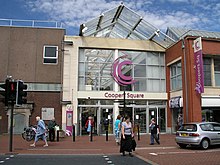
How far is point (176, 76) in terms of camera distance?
24312 mm

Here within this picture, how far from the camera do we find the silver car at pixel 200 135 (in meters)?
13.2

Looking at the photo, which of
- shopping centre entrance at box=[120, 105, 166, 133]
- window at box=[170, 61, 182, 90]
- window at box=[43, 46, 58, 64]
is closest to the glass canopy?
window at box=[170, 61, 182, 90]

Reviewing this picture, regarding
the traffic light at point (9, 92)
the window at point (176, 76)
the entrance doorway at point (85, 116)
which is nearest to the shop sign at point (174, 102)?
the window at point (176, 76)

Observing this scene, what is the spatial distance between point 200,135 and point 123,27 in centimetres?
1566

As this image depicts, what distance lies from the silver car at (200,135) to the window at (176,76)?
9.66 meters

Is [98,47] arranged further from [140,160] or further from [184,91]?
[140,160]

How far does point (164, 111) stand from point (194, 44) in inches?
281

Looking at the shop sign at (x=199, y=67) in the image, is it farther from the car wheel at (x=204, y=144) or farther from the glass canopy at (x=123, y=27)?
the car wheel at (x=204, y=144)

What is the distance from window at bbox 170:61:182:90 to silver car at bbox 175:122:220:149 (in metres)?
9.66

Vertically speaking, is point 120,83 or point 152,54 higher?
point 152,54

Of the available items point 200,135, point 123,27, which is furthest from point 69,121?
point 200,135

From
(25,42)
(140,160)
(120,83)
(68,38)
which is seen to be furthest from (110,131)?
(140,160)

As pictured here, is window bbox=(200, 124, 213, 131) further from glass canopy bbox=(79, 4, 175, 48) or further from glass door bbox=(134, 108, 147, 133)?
glass canopy bbox=(79, 4, 175, 48)

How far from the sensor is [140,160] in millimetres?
10430
